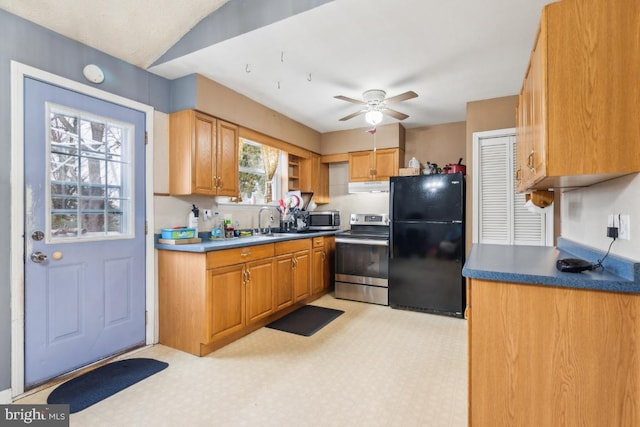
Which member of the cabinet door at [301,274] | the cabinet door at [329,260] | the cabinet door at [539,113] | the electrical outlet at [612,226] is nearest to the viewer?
the cabinet door at [539,113]

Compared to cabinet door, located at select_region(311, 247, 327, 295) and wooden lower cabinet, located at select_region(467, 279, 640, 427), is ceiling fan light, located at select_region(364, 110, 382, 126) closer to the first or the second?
cabinet door, located at select_region(311, 247, 327, 295)

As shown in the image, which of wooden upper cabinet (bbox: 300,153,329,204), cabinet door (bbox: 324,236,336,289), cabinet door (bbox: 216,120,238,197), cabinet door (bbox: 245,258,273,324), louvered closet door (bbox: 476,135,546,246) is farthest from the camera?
wooden upper cabinet (bbox: 300,153,329,204)

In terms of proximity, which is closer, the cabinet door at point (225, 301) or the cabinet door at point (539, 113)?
the cabinet door at point (539, 113)

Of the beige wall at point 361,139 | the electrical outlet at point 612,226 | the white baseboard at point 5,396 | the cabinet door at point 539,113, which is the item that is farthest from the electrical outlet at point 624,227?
the white baseboard at point 5,396

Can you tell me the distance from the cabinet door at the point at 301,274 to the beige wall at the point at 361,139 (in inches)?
73.6

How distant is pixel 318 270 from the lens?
421 centimetres

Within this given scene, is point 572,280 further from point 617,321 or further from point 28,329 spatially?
point 28,329

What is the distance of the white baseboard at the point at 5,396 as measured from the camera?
1.90 meters

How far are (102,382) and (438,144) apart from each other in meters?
4.58

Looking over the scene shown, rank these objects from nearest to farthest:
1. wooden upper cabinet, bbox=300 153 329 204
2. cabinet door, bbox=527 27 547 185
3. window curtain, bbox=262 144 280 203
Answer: cabinet door, bbox=527 27 547 185
window curtain, bbox=262 144 280 203
wooden upper cabinet, bbox=300 153 329 204

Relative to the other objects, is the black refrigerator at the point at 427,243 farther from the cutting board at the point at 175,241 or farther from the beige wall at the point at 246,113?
the cutting board at the point at 175,241

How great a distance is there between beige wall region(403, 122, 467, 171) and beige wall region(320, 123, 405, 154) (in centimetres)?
19

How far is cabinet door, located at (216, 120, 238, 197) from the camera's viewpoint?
314 centimetres

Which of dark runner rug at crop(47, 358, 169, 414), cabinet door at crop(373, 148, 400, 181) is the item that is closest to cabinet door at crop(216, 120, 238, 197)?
dark runner rug at crop(47, 358, 169, 414)
